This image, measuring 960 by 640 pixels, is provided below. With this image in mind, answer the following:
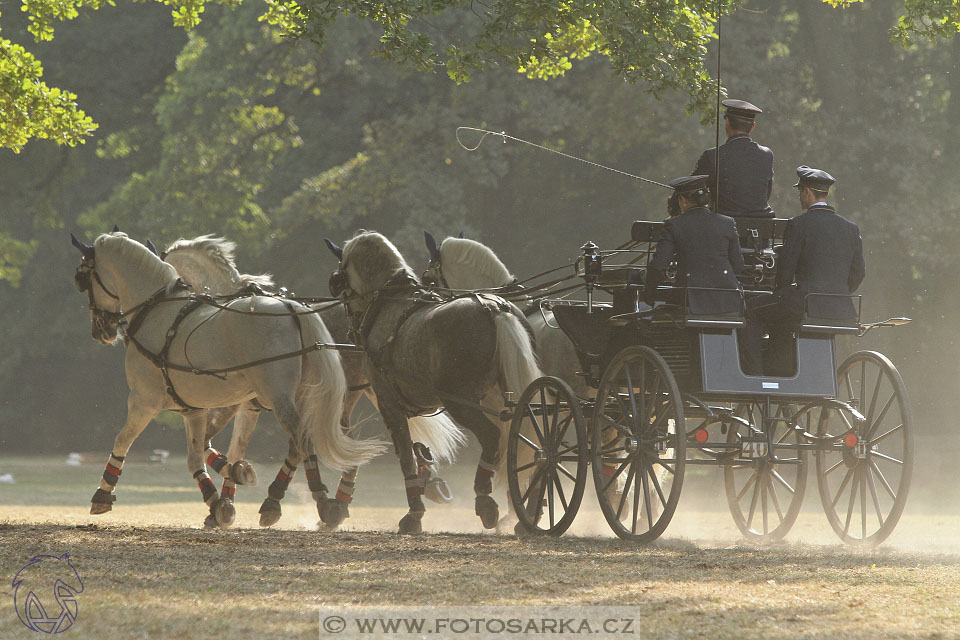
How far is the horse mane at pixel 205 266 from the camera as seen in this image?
11.4 meters

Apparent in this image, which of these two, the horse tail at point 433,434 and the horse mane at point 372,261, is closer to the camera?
the horse mane at point 372,261

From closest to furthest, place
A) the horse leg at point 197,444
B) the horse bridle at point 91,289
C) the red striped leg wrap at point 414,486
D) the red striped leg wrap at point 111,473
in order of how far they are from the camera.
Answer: the red striped leg wrap at point 414,486 → the red striped leg wrap at point 111,473 → the horse leg at point 197,444 → the horse bridle at point 91,289

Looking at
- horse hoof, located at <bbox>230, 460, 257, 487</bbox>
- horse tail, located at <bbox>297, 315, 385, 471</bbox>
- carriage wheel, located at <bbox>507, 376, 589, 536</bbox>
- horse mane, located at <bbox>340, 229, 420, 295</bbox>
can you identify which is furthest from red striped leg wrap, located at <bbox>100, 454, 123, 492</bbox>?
carriage wheel, located at <bbox>507, 376, 589, 536</bbox>

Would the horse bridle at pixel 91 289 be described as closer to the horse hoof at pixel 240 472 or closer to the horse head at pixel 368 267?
the horse hoof at pixel 240 472

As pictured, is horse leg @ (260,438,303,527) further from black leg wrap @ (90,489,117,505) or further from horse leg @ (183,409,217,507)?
black leg wrap @ (90,489,117,505)

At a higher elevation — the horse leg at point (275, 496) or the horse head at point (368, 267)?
the horse head at point (368, 267)

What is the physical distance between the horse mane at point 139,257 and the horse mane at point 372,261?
151 centimetres

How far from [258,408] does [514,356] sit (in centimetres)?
329

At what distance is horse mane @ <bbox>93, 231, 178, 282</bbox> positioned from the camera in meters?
10.8

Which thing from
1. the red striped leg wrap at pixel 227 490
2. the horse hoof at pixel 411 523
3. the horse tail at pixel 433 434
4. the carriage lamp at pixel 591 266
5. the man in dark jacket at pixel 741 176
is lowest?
the horse hoof at pixel 411 523

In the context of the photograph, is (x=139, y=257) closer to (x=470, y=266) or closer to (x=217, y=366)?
(x=217, y=366)

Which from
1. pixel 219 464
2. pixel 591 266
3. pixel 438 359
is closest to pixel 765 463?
pixel 591 266

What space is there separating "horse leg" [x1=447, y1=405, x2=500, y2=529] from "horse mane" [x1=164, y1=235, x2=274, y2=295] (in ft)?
9.10
